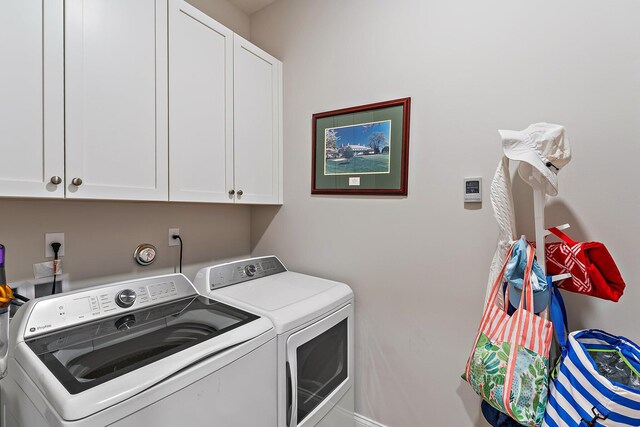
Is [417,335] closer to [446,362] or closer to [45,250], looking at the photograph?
[446,362]

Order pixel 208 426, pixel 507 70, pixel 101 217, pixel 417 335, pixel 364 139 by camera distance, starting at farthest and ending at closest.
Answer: pixel 364 139, pixel 417 335, pixel 101 217, pixel 507 70, pixel 208 426

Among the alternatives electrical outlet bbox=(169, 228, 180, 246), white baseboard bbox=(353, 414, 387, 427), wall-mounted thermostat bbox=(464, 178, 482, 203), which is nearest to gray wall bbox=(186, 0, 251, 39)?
electrical outlet bbox=(169, 228, 180, 246)

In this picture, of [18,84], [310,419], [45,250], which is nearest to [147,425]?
[310,419]

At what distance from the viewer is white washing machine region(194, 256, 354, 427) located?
123 cm

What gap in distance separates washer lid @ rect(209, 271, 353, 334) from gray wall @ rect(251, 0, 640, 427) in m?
0.19

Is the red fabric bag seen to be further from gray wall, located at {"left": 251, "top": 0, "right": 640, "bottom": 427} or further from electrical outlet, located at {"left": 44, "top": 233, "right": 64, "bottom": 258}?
electrical outlet, located at {"left": 44, "top": 233, "right": 64, "bottom": 258}

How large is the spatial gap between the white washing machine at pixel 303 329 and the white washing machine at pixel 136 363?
7 centimetres

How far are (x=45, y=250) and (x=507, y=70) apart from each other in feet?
7.14

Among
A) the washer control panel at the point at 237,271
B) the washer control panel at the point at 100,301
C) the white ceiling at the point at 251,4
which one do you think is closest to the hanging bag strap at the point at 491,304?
the washer control panel at the point at 237,271

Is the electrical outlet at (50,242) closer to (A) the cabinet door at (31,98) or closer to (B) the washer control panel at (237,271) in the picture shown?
(A) the cabinet door at (31,98)

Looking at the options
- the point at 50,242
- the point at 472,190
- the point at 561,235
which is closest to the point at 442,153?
the point at 472,190

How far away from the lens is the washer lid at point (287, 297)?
1.28 metres

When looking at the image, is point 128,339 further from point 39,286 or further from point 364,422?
point 364,422

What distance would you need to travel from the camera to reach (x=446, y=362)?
1506 millimetres
